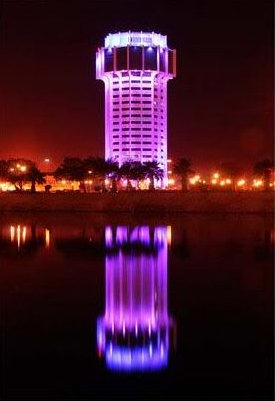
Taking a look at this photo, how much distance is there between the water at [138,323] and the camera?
320 inches

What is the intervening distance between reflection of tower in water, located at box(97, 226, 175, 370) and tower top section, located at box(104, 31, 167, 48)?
90.2 meters

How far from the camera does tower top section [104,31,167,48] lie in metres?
108

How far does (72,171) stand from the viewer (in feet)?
218

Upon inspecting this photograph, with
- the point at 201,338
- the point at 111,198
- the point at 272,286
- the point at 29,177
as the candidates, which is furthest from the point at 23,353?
the point at 29,177

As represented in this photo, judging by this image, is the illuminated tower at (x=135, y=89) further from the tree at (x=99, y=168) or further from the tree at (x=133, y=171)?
the tree at (x=99, y=168)

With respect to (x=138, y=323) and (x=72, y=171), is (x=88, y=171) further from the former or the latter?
(x=138, y=323)

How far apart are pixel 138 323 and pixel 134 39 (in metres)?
Result: 102

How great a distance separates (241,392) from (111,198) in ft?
140

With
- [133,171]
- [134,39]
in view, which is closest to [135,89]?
[134,39]

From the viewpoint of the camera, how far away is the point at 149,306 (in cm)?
1252

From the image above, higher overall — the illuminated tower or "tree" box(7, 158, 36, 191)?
the illuminated tower

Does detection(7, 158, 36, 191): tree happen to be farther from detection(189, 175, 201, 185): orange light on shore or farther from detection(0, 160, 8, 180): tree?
detection(189, 175, 201, 185): orange light on shore

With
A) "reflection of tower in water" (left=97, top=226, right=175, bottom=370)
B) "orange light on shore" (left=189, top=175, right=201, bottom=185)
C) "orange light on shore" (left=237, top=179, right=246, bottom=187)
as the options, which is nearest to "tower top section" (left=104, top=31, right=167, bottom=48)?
"orange light on shore" (left=189, top=175, right=201, bottom=185)

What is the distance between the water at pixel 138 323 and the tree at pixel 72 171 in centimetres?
4413
